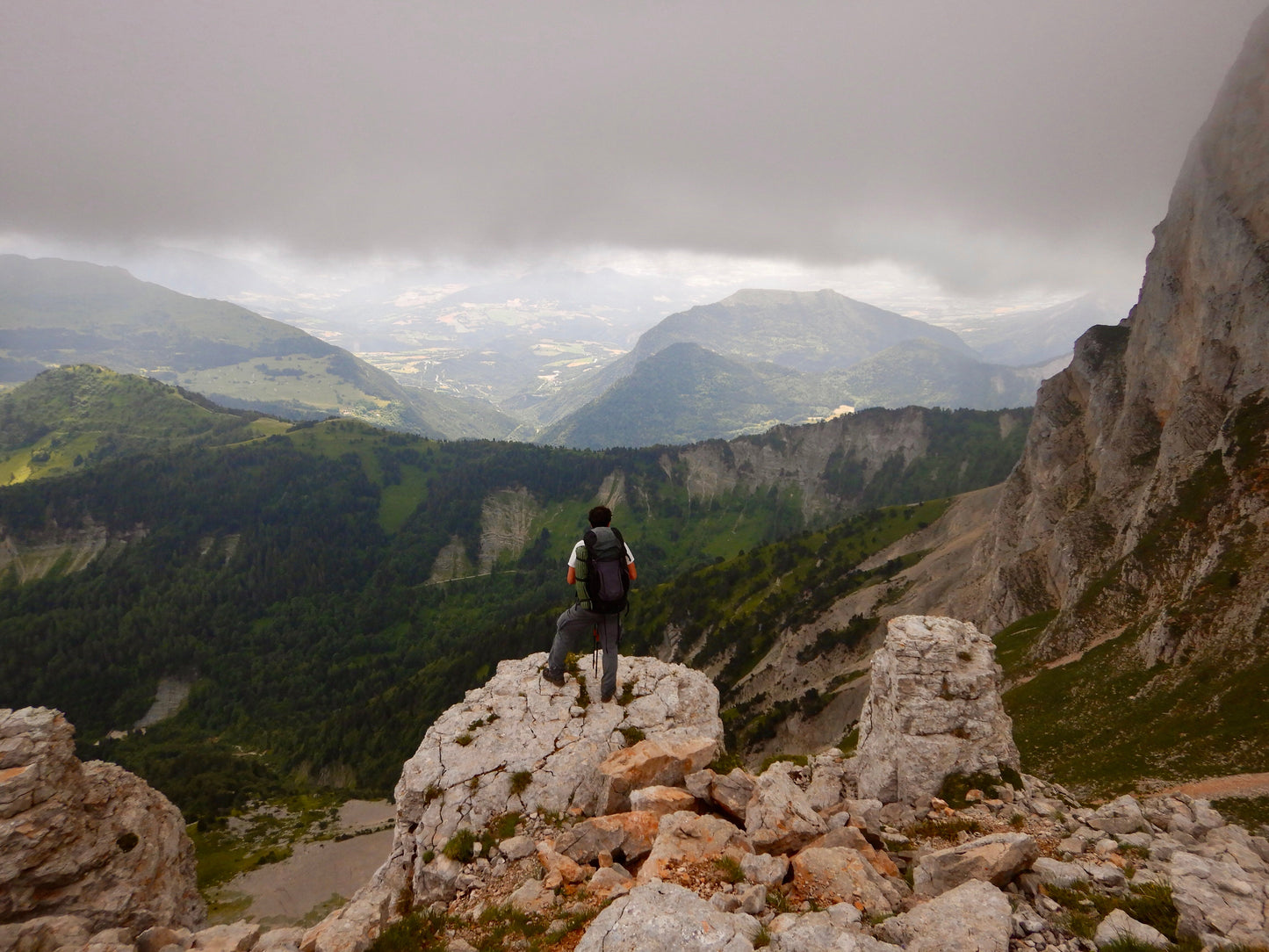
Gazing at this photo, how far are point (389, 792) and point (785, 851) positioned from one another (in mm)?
153600

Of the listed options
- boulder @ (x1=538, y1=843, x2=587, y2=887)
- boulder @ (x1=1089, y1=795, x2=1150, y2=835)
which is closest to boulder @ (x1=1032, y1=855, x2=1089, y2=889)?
boulder @ (x1=1089, y1=795, x2=1150, y2=835)

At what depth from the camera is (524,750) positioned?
17359mm

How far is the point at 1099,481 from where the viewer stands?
80.6 meters

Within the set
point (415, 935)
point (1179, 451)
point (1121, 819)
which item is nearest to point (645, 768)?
point (415, 935)

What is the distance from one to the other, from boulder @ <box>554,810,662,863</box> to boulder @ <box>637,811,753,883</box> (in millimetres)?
343

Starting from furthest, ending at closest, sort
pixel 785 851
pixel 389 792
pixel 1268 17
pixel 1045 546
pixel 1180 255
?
pixel 389 792 < pixel 1045 546 < pixel 1180 255 < pixel 1268 17 < pixel 785 851

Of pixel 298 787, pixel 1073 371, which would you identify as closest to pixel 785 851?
pixel 1073 371

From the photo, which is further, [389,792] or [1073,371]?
[389,792]

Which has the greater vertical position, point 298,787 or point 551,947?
point 551,947

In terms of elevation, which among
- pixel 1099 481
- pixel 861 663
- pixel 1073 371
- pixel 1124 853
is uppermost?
pixel 1073 371

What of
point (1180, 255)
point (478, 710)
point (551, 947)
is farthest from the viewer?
point (1180, 255)

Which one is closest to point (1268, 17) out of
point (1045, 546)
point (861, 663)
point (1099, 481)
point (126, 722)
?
point (1099, 481)

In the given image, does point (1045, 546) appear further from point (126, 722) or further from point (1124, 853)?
point (126, 722)

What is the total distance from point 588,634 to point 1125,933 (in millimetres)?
13940
